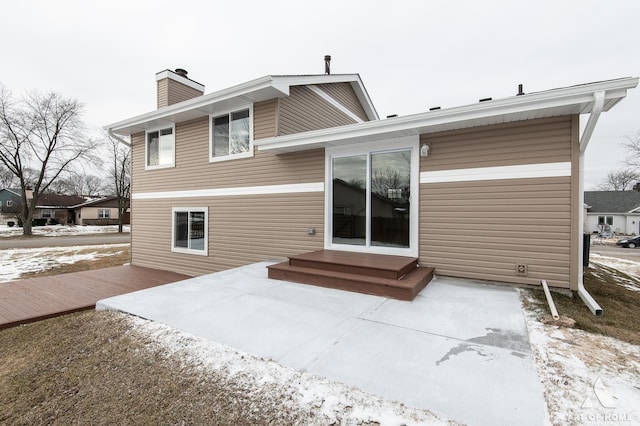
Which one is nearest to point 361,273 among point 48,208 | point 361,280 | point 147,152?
point 361,280

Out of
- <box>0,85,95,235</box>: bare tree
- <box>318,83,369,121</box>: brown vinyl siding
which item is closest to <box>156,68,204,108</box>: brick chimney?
<box>318,83,369,121</box>: brown vinyl siding

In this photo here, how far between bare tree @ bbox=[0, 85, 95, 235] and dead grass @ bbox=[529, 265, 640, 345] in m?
33.0

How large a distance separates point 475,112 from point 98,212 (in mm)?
46108

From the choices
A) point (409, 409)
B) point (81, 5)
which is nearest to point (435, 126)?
point (409, 409)

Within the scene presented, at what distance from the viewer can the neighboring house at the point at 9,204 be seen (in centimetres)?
3616

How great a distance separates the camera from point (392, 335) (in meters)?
2.77

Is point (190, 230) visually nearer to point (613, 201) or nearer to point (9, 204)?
point (613, 201)

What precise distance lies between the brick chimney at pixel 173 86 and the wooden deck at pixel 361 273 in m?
7.40

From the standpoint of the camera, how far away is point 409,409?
175 cm

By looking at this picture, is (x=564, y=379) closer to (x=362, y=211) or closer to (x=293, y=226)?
(x=362, y=211)

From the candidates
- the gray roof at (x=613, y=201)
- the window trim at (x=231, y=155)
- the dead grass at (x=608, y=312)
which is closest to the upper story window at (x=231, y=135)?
the window trim at (x=231, y=155)

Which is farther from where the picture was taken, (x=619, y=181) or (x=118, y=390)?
(x=619, y=181)

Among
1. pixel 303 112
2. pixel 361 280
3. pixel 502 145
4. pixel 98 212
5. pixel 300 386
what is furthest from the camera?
→ pixel 98 212

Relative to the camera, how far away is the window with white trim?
26.5 ft
